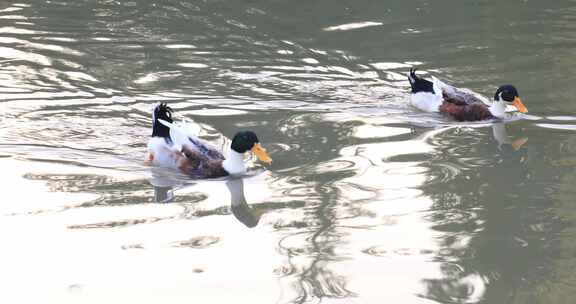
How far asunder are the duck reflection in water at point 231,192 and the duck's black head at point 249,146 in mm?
309

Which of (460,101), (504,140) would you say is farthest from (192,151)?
(460,101)

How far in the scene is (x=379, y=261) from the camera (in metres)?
7.62

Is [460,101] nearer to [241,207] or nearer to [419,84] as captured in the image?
[419,84]

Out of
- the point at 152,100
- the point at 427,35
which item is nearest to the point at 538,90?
the point at 427,35

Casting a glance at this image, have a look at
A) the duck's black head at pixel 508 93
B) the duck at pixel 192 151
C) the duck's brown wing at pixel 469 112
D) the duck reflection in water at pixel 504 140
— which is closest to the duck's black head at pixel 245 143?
the duck at pixel 192 151

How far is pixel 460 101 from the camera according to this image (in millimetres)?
12492

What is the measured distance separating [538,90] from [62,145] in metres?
6.64

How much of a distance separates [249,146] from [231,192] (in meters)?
0.68

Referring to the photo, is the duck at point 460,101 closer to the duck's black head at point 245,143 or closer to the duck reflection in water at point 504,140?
the duck reflection in water at point 504,140

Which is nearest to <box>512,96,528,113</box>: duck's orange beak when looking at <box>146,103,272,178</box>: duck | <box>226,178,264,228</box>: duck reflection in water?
<box>146,103,272,178</box>: duck

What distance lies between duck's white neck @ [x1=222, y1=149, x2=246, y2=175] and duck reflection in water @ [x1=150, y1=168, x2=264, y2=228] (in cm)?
9

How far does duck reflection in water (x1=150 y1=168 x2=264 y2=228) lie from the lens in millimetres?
8734

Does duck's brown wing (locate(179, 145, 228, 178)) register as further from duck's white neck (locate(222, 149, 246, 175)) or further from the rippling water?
the rippling water

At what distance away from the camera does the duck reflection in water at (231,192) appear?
873cm
